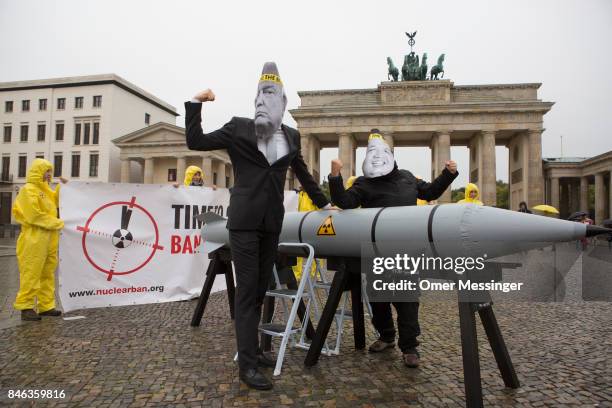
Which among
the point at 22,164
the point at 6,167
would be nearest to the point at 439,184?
the point at 22,164

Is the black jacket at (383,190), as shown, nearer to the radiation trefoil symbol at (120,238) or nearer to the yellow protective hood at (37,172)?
the radiation trefoil symbol at (120,238)

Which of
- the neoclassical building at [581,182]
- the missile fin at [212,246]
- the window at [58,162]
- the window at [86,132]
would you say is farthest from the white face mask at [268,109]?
the window at [58,162]

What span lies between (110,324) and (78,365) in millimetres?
1715

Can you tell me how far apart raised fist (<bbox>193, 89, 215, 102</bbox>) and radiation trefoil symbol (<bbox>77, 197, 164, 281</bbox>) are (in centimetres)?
386

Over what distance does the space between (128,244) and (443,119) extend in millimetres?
41635

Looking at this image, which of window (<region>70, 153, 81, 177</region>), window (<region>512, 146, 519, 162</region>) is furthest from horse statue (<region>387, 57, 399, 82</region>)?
window (<region>70, 153, 81, 177</region>)

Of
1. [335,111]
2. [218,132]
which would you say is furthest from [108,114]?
[218,132]

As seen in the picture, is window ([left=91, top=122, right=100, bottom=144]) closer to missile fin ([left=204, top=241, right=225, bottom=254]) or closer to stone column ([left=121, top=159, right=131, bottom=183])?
stone column ([left=121, top=159, right=131, bottom=183])

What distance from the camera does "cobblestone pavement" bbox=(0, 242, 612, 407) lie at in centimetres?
349

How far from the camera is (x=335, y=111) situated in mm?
45219

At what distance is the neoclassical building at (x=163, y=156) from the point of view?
51.4 meters

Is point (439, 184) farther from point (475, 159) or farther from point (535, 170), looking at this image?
point (475, 159)

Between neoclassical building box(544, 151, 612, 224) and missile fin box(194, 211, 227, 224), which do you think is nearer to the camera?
missile fin box(194, 211, 227, 224)

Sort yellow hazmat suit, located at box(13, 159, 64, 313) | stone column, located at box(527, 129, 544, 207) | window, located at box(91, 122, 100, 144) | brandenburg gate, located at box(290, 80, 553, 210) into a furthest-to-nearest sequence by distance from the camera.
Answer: window, located at box(91, 122, 100, 144) < brandenburg gate, located at box(290, 80, 553, 210) < stone column, located at box(527, 129, 544, 207) < yellow hazmat suit, located at box(13, 159, 64, 313)
